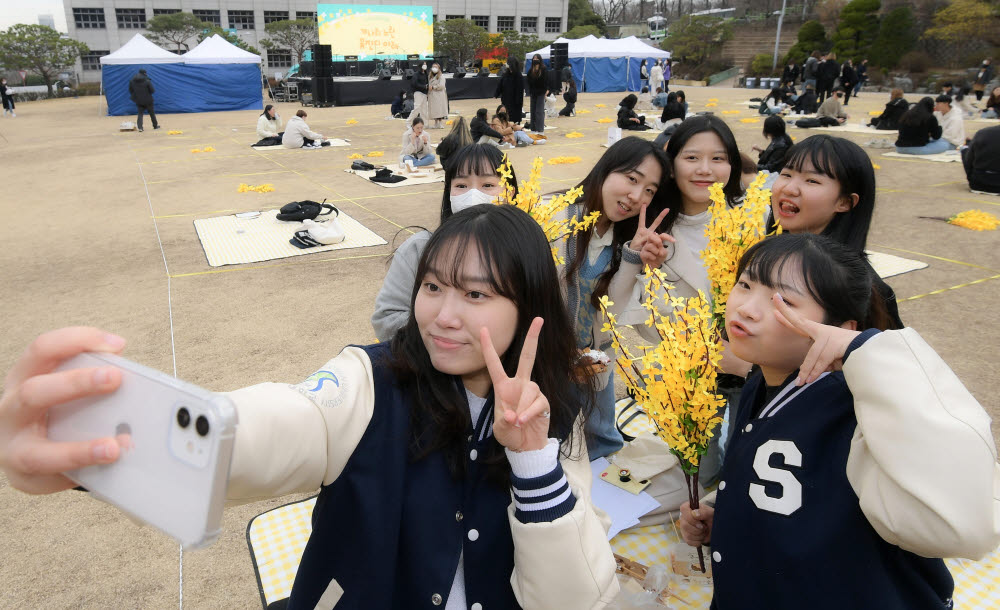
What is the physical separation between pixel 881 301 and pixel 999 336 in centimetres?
357

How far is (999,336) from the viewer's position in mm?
4289

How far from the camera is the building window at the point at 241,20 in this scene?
46281 millimetres

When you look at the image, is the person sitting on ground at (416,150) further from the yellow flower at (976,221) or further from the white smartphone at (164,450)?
the white smartphone at (164,450)

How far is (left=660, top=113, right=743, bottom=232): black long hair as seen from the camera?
103 inches

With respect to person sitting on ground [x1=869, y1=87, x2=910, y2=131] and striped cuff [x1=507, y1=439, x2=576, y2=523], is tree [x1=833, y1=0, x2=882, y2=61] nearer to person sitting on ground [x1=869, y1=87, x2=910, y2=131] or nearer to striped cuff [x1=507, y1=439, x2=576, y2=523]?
person sitting on ground [x1=869, y1=87, x2=910, y2=131]

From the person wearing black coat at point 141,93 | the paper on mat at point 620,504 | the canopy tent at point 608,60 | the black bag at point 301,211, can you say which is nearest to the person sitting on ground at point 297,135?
the person wearing black coat at point 141,93

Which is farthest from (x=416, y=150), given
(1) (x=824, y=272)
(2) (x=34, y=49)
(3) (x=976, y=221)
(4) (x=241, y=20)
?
(4) (x=241, y=20)

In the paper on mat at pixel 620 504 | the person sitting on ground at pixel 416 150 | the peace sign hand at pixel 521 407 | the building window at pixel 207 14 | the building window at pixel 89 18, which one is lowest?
the paper on mat at pixel 620 504

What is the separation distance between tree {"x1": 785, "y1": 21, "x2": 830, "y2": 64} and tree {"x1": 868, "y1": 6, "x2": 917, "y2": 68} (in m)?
2.74

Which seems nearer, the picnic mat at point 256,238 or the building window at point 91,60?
the picnic mat at point 256,238

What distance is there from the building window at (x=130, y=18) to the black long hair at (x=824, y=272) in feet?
177

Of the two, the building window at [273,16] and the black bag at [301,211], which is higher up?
the building window at [273,16]

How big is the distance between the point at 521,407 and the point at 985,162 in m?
9.57

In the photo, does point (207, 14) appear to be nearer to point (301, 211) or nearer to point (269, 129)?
point (269, 129)
